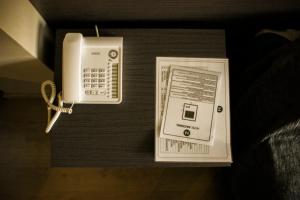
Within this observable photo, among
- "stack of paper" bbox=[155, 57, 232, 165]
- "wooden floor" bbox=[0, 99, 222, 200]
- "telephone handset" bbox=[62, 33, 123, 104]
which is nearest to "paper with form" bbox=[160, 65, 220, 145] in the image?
"stack of paper" bbox=[155, 57, 232, 165]

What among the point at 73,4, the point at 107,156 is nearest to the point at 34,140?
the point at 107,156

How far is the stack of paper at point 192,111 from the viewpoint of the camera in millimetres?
771

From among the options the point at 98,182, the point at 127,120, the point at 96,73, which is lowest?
the point at 98,182

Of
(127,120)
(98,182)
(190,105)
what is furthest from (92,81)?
(98,182)

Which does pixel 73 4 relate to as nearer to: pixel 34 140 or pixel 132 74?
pixel 132 74

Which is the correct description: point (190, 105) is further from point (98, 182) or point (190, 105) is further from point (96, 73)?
point (98, 182)

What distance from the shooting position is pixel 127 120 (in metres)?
0.78

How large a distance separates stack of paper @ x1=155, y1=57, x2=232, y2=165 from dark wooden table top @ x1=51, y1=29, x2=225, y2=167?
19mm

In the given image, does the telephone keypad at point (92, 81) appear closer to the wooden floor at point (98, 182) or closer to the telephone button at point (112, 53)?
the telephone button at point (112, 53)

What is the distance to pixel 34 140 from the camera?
4.16 feet

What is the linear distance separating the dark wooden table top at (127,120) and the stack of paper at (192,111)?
19 millimetres

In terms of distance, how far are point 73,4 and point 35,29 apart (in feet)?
0.40

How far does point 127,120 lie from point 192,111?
16 cm

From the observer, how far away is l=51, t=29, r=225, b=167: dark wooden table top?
2.54 feet
